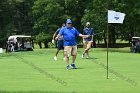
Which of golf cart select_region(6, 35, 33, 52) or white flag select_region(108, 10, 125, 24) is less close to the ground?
white flag select_region(108, 10, 125, 24)

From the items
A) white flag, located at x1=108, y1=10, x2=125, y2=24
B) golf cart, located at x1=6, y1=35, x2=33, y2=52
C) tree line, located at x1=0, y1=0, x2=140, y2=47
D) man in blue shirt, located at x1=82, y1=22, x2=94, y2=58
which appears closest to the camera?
white flag, located at x1=108, y1=10, x2=125, y2=24

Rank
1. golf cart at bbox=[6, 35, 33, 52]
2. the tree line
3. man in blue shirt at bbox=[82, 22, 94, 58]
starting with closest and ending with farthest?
man in blue shirt at bbox=[82, 22, 94, 58], golf cart at bbox=[6, 35, 33, 52], the tree line

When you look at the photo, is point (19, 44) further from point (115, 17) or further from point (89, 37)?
point (115, 17)

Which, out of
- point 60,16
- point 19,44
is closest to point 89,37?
point 19,44

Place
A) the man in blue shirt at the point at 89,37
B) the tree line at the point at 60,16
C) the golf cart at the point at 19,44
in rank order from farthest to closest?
the tree line at the point at 60,16
the golf cart at the point at 19,44
the man in blue shirt at the point at 89,37

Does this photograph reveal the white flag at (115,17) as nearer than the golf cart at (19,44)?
Yes

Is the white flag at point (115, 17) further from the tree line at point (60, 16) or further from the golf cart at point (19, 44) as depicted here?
the tree line at point (60, 16)

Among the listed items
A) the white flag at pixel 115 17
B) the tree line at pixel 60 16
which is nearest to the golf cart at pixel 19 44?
the tree line at pixel 60 16

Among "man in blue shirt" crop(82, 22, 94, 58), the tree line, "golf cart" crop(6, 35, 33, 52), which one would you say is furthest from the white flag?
the tree line

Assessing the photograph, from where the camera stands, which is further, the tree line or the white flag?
the tree line

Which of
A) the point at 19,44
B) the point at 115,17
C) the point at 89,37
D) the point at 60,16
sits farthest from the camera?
the point at 60,16

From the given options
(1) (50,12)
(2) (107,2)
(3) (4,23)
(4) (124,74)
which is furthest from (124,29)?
(4) (124,74)

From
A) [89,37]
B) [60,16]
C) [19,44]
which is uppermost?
[60,16]

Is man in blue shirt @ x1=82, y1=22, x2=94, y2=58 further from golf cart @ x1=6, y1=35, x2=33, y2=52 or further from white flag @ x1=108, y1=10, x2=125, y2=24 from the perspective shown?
golf cart @ x1=6, y1=35, x2=33, y2=52
